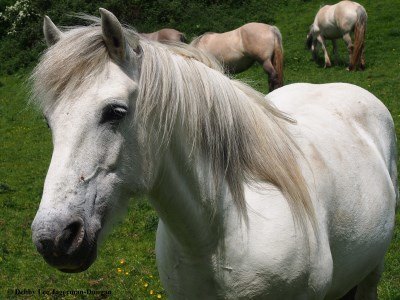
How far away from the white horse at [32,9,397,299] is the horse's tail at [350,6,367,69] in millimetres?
10953

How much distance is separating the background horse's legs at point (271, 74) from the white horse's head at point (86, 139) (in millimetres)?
10838

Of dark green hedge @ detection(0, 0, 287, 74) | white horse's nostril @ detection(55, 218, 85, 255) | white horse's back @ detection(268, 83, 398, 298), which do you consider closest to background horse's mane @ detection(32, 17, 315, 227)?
white horse's back @ detection(268, 83, 398, 298)

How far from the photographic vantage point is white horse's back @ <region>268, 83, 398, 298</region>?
304 centimetres

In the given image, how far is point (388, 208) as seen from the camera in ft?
11.6

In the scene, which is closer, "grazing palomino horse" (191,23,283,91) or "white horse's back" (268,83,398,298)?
"white horse's back" (268,83,398,298)

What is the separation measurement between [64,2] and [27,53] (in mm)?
1969

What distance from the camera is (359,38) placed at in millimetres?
14328

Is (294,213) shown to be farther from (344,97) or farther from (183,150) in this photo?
(344,97)

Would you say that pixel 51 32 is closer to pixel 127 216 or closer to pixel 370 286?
pixel 370 286

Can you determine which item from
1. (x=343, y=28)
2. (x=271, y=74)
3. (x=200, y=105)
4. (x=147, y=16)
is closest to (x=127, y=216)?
(x=200, y=105)

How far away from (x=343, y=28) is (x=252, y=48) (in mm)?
3199

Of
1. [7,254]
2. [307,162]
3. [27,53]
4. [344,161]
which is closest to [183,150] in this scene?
[307,162]

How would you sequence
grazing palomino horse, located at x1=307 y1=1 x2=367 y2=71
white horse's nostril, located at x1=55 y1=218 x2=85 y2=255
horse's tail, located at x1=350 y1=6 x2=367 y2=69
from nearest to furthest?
white horse's nostril, located at x1=55 y1=218 x2=85 y2=255 < horse's tail, located at x1=350 y1=6 x2=367 y2=69 < grazing palomino horse, located at x1=307 y1=1 x2=367 y2=71

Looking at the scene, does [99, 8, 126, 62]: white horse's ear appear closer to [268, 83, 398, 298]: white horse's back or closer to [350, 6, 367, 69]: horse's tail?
[268, 83, 398, 298]: white horse's back
